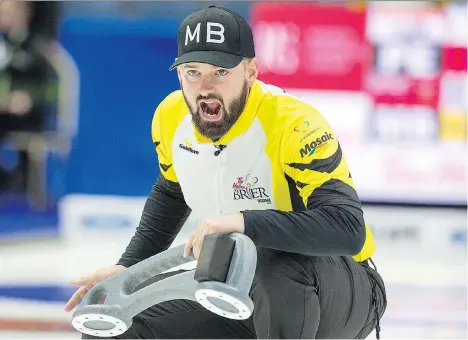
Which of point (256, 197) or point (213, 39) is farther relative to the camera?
point (256, 197)

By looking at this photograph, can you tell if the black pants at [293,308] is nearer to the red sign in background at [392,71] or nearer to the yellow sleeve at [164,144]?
the yellow sleeve at [164,144]

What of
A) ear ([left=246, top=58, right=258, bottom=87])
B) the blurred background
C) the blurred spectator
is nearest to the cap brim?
ear ([left=246, top=58, right=258, bottom=87])

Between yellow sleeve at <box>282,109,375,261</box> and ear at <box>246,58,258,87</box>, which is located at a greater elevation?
ear at <box>246,58,258,87</box>

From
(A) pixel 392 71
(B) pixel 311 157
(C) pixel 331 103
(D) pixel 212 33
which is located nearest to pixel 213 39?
(D) pixel 212 33

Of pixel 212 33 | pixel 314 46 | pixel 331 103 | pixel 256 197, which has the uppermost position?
pixel 314 46

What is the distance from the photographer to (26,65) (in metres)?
8.57

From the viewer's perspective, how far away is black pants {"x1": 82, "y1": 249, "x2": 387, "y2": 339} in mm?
2666

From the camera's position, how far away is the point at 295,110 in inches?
117

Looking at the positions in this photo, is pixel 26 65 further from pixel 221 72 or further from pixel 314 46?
pixel 221 72

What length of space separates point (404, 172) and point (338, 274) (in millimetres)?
4680

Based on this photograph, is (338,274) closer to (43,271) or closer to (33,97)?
(43,271)

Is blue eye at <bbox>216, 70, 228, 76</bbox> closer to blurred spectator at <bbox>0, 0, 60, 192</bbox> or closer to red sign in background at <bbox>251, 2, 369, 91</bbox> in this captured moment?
red sign in background at <bbox>251, 2, 369, 91</bbox>

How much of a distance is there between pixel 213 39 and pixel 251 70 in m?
0.23

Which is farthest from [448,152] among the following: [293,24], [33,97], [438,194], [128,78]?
[33,97]
